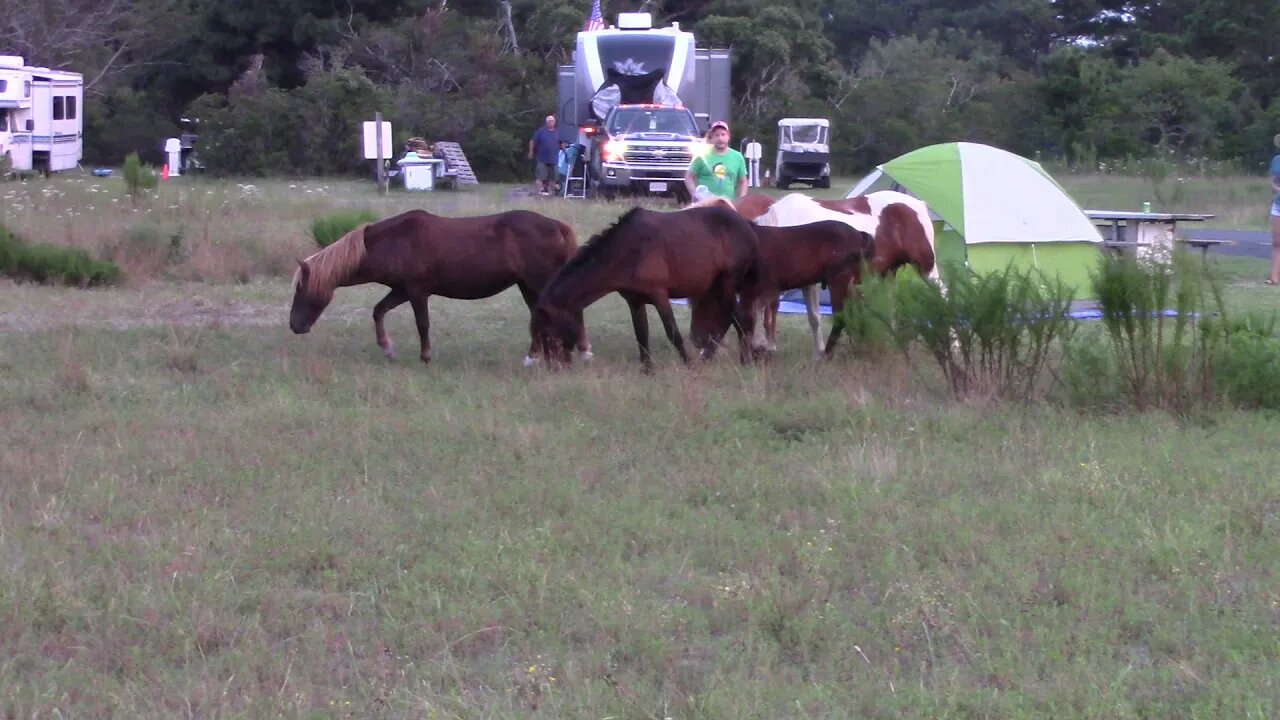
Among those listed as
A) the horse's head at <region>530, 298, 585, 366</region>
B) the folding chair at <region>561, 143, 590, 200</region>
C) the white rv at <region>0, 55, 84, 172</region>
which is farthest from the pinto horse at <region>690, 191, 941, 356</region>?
the white rv at <region>0, 55, 84, 172</region>

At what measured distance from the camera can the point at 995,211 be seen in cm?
1216

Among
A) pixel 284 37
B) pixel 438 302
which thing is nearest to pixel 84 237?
pixel 438 302

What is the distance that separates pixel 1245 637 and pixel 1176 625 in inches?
8.6

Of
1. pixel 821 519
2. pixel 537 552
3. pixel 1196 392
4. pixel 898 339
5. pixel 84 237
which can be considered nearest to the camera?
pixel 537 552

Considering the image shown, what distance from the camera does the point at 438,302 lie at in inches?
542

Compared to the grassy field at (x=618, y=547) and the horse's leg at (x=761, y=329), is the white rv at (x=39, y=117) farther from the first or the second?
the grassy field at (x=618, y=547)

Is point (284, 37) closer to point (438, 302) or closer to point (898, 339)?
point (438, 302)

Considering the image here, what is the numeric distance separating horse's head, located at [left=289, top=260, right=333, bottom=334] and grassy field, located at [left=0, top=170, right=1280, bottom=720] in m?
0.80

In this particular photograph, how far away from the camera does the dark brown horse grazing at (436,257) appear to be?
1015 centimetres

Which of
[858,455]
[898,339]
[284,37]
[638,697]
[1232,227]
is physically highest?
[284,37]

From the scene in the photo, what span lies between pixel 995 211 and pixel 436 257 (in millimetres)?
4926

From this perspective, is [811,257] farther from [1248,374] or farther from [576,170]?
[576,170]

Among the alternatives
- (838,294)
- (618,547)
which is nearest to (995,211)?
(838,294)

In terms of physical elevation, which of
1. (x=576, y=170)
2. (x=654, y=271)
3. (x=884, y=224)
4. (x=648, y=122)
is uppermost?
(x=648, y=122)
